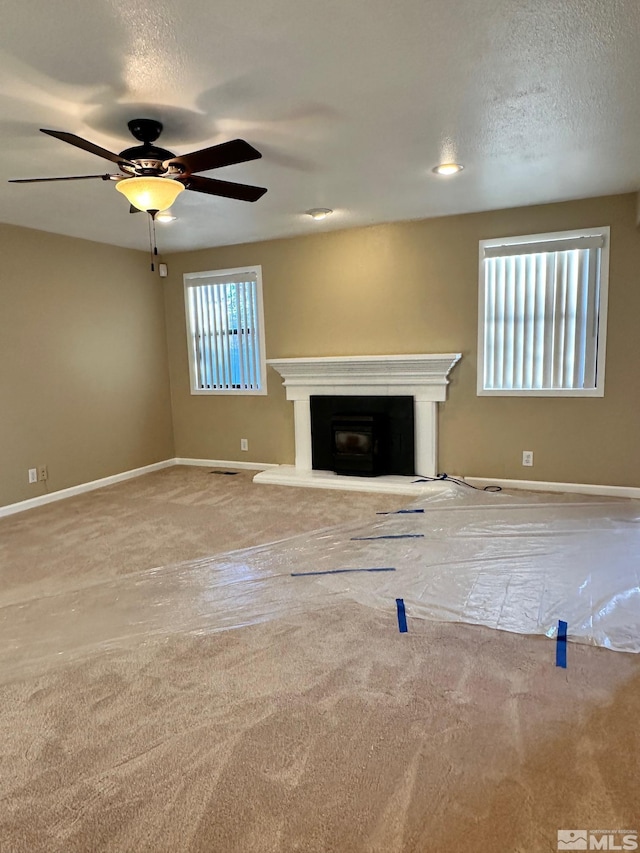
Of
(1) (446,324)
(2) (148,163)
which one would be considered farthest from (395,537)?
(2) (148,163)

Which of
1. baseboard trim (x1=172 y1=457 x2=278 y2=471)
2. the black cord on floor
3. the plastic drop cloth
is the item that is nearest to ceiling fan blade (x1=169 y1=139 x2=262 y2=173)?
the plastic drop cloth

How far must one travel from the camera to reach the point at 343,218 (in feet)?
14.7

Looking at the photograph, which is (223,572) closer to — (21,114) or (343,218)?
(21,114)

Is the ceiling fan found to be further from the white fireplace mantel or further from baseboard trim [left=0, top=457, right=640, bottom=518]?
baseboard trim [left=0, top=457, right=640, bottom=518]

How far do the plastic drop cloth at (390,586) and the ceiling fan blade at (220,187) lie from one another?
2.04 meters

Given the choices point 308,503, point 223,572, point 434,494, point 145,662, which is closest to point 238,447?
point 308,503

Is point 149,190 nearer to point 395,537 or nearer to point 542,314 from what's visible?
point 395,537

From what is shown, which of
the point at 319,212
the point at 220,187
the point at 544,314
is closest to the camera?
the point at 220,187

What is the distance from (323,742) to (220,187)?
2.49 m

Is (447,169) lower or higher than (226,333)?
higher

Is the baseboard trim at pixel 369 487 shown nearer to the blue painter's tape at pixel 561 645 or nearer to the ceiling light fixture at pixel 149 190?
the blue painter's tape at pixel 561 645

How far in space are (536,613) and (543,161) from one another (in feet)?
8.53

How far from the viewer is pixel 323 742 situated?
170 centimetres

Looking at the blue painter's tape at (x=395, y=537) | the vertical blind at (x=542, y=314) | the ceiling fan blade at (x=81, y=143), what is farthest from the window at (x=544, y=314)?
the ceiling fan blade at (x=81, y=143)
